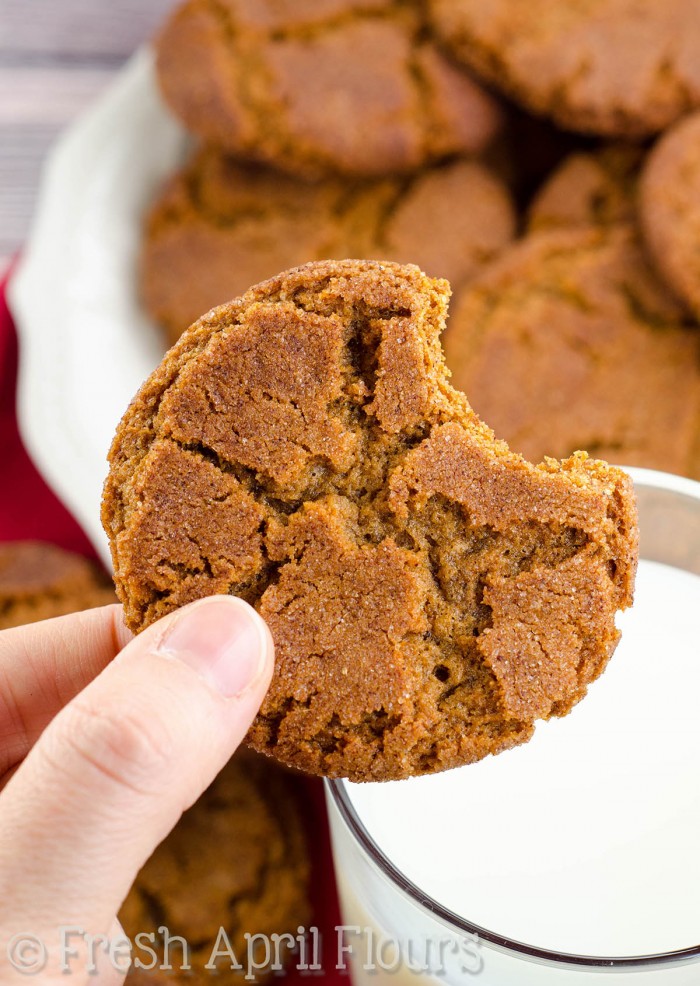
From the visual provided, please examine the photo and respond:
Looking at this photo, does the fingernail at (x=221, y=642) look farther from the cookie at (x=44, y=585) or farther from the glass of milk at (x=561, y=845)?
the cookie at (x=44, y=585)

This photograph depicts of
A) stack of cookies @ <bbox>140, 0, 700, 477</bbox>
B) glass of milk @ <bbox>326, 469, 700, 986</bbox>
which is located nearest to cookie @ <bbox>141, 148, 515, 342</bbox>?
stack of cookies @ <bbox>140, 0, 700, 477</bbox>

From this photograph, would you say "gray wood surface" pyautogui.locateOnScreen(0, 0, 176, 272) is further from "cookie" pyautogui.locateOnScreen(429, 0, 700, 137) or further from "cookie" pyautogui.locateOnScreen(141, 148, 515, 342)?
"cookie" pyautogui.locateOnScreen(429, 0, 700, 137)

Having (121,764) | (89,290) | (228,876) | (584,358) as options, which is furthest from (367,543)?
(89,290)

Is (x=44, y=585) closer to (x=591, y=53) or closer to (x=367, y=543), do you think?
(x=367, y=543)

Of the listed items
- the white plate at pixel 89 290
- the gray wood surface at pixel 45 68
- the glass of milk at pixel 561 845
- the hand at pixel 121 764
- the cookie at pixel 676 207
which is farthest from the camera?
the gray wood surface at pixel 45 68

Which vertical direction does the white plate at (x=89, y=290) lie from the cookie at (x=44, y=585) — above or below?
above

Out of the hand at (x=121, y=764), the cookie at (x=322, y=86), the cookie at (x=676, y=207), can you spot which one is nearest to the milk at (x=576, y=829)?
the hand at (x=121, y=764)
